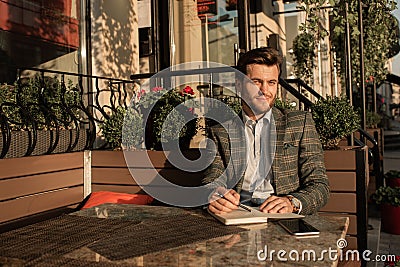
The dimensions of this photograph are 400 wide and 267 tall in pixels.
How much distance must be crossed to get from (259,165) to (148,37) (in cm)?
403

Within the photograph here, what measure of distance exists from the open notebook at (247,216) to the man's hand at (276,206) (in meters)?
0.03

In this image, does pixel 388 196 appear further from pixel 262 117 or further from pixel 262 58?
pixel 262 58

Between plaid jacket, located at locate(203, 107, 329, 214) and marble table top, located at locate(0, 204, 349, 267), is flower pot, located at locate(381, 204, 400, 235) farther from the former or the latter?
marble table top, located at locate(0, 204, 349, 267)

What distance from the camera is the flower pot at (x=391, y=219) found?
4121 mm

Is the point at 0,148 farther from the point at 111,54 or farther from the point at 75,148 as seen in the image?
the point at 111,54

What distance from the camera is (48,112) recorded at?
313 cm

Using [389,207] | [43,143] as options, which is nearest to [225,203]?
[43,143]

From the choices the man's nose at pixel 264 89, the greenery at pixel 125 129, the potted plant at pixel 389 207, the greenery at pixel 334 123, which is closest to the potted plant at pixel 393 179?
the potted plant at pixel 389 207

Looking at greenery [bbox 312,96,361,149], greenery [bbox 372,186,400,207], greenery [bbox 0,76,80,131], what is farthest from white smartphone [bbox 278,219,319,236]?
greenery [bbox 372,186,400,207]

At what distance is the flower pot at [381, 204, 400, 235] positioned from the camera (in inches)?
162

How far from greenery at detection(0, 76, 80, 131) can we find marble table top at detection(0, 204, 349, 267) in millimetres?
1956

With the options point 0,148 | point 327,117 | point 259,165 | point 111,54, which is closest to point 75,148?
point 0,148

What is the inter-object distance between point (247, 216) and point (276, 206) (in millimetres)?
144

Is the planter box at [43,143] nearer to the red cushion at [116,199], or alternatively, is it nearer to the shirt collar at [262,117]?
the red cushion at [116,199]
